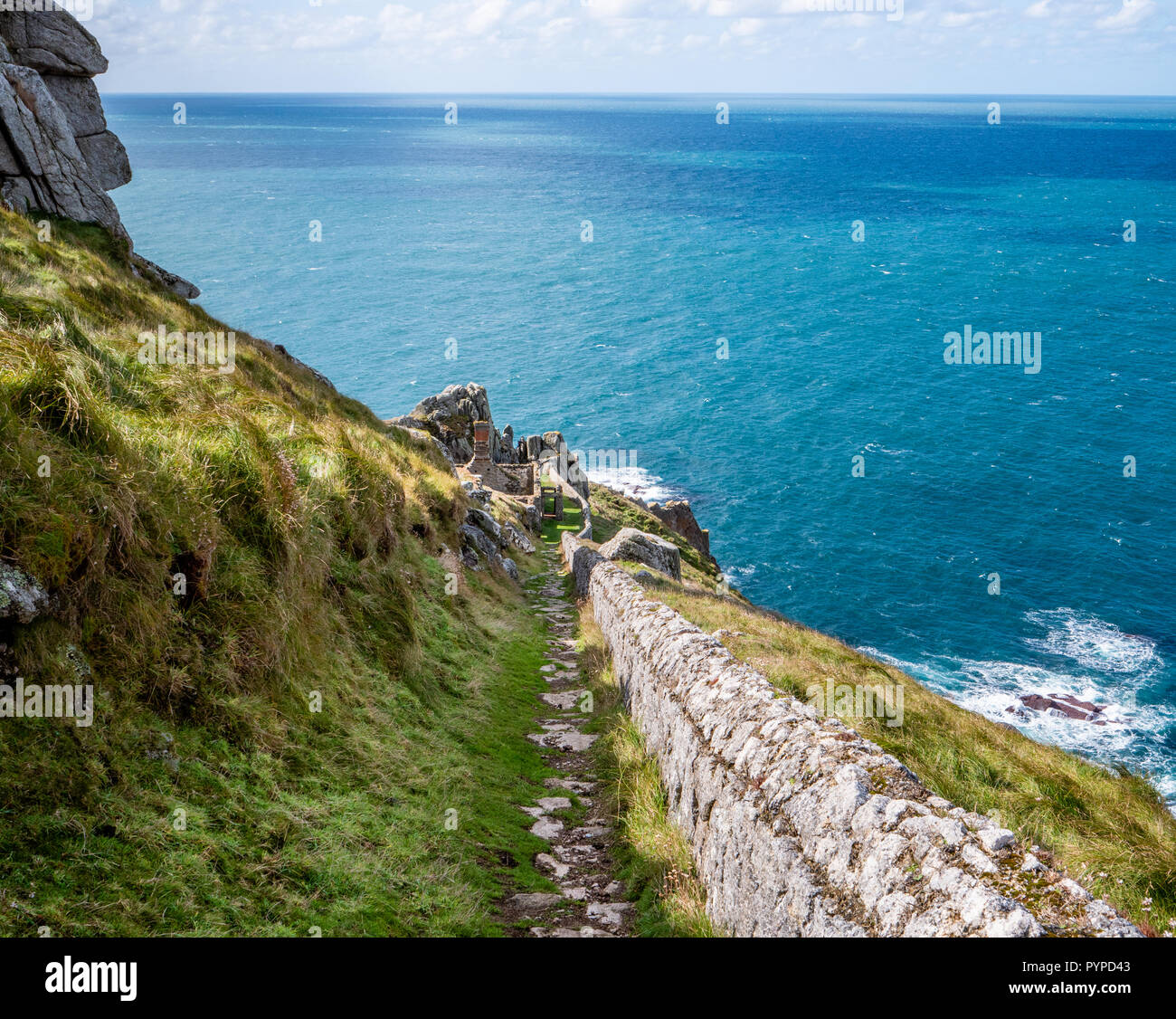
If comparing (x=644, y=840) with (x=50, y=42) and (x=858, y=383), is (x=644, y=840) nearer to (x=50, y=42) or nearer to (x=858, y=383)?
(x=50, y=42)

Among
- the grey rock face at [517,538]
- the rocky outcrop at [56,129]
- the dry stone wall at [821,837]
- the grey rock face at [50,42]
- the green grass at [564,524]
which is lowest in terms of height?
the green grass at [564,524]

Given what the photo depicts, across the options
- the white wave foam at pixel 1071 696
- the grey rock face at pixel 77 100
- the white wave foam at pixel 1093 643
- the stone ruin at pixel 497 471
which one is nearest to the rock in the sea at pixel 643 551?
the stone ruin at pixel 497 471

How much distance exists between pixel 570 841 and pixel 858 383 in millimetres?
100029

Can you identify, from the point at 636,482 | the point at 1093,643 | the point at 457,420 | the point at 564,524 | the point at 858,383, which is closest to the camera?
the point at 564,524

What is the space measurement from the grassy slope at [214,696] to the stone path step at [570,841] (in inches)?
16.8

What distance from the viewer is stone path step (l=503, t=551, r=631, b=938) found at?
841cm

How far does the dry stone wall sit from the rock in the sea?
18509 millimetres

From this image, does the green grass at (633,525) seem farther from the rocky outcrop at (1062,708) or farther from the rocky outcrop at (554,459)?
the rocky outcrop at (1062,708)

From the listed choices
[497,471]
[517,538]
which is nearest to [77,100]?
[517,538]

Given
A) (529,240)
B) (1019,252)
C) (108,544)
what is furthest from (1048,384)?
(529,240)

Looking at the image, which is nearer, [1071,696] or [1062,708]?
[1062,708]

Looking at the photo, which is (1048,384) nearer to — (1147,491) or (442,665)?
(1147,491)

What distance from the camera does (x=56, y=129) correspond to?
81.2 ft

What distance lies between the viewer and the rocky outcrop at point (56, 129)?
23478 millimetres
